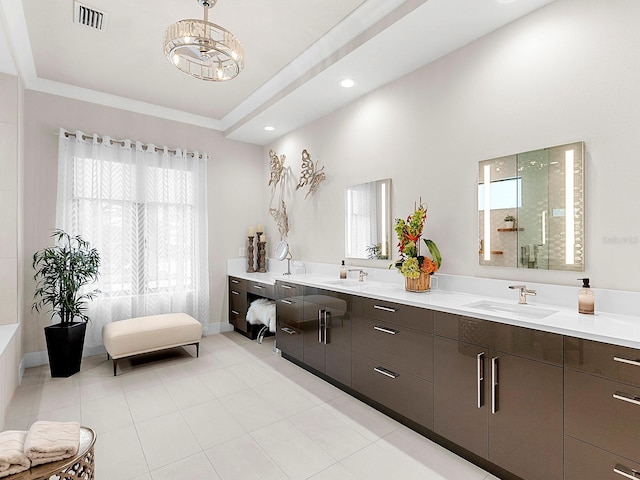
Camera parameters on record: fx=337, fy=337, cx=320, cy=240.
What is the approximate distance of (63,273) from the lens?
127 inches

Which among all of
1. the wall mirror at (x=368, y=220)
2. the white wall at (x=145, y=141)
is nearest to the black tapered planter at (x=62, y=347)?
the white wall at (x=145, y=141)

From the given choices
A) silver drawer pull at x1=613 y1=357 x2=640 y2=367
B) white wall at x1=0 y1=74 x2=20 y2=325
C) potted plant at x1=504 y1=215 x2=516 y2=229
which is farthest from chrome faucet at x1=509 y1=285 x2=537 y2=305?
white wall at x1=0 y1=74 x2=20 y2=325

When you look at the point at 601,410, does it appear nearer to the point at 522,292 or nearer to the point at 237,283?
the point at 522,292

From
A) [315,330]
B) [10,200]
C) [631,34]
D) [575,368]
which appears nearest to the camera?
[575,368]

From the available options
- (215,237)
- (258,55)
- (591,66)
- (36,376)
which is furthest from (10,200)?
(591,66)

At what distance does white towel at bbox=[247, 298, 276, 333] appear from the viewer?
3.97 meters

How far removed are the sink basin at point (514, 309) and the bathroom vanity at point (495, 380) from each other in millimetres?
10

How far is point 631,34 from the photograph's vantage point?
6.02 feet

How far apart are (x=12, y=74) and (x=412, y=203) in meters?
3.74

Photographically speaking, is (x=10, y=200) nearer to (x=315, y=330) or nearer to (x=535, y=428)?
(x=315, y=330)

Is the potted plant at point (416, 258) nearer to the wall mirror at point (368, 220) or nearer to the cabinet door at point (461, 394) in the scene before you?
the wall mirror at point (368, 220)

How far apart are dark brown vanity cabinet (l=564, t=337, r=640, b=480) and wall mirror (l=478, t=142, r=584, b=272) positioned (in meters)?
0.72

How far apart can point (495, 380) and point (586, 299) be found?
67 cm

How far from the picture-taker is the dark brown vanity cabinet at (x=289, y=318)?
339 centimetres
